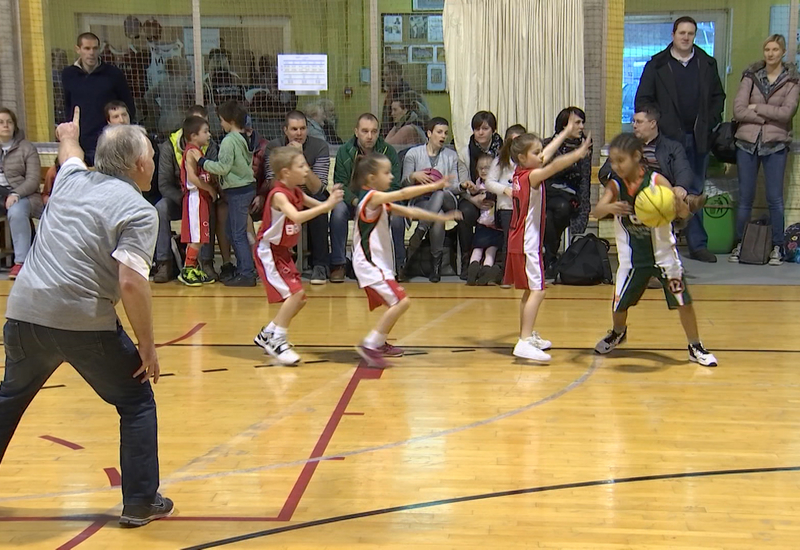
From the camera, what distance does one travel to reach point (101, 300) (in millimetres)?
3150

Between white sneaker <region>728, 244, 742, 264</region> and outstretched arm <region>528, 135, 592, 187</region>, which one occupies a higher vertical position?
outstretched arm <region>528, 135, 592, 187</region>

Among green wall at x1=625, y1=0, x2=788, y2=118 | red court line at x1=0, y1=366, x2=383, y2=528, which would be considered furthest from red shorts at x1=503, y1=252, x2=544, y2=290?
green wall at x1=625, y1=0, x2=788, y2=118

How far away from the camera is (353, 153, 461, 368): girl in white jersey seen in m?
5.68

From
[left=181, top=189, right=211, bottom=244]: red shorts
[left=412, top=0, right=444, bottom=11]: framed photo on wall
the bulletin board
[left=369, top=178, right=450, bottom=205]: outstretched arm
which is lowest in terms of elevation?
[left=181, top=189, right=211, bottom=244]: red shorts

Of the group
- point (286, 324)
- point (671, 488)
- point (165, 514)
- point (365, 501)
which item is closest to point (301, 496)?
point (365, 501)

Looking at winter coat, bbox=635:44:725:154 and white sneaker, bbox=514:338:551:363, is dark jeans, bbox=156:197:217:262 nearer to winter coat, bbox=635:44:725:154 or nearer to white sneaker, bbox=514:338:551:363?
white sneaker, bbox=514:338:551:363

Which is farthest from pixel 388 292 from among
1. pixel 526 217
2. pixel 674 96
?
pixel 674 96

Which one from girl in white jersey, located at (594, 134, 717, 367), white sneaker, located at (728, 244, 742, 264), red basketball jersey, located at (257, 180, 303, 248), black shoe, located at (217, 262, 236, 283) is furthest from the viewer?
white sneaker, located at (728, 244, 742, 264)

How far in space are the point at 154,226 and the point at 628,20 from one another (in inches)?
338

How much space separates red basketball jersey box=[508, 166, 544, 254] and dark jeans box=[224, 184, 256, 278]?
3423 millimetres

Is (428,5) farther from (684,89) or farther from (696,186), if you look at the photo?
(696,186)

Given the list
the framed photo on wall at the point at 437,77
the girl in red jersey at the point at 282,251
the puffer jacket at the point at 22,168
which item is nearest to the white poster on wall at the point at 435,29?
the framed photo on wall at the point at 437,77

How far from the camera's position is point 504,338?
6.41 m

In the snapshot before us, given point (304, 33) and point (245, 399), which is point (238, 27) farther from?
point (245, 399)
